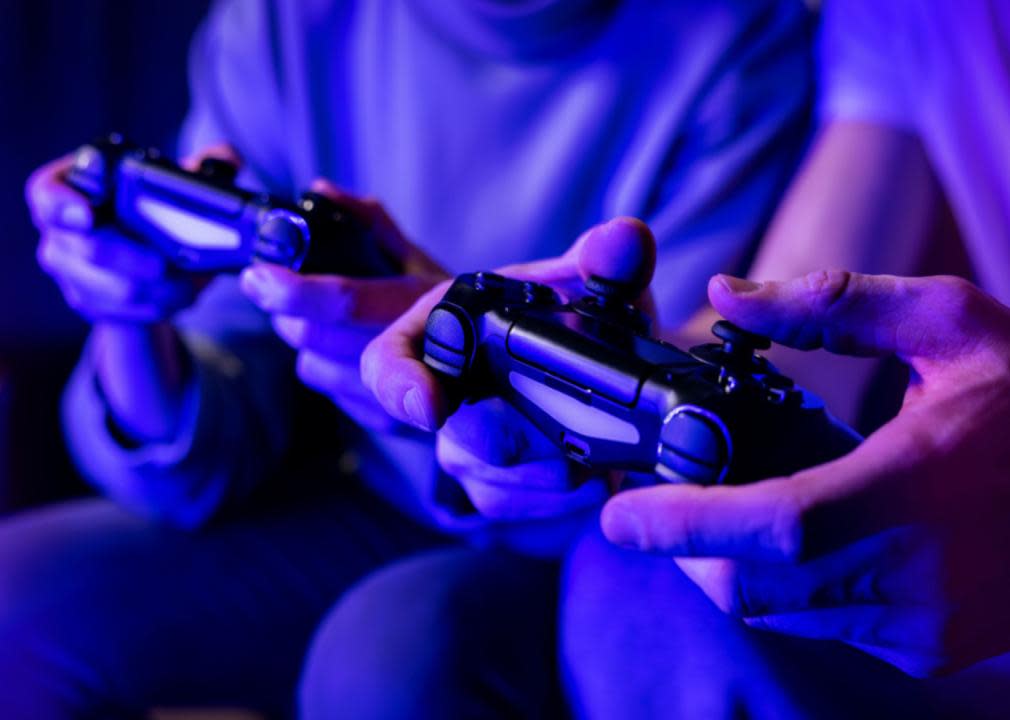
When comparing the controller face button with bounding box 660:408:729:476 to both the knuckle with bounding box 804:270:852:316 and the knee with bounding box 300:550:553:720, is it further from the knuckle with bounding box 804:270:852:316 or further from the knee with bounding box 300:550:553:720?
the knee with bounding box 300:550:553:720

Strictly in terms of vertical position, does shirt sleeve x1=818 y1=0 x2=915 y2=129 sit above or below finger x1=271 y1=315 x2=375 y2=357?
above

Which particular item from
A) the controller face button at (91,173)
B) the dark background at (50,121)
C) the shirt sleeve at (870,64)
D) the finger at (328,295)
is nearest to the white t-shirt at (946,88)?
the shirt sleeve at (870,64)

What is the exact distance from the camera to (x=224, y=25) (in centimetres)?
67

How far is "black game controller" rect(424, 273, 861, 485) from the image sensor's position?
0.82 feet

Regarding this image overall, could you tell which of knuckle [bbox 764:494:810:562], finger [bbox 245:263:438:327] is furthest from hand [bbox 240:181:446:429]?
knuckle [bbox 764:494:810:562]

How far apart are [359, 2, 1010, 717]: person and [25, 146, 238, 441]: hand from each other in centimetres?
21

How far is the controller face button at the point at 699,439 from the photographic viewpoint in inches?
9.7

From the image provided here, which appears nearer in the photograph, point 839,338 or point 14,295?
point 839,338

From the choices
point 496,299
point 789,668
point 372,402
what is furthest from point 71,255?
point 789,668

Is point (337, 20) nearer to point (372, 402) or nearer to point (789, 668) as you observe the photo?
point (372, 402)

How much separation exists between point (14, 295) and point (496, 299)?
573mm

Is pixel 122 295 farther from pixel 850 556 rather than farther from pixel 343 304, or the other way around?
pixel 850 556

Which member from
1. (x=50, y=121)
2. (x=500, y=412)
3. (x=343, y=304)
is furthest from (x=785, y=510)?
(x=50, y=121)

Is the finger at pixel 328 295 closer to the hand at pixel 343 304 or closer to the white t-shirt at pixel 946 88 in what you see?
the hand at pixel 343 304
